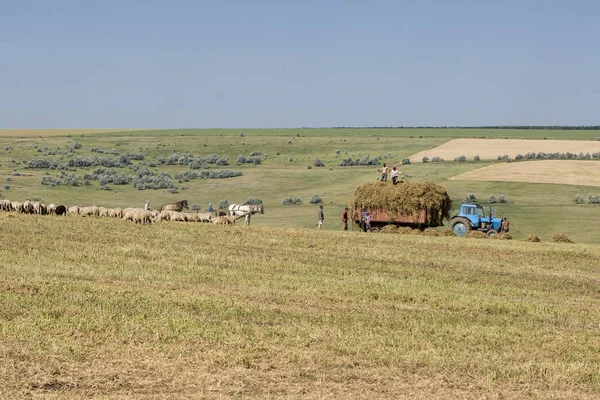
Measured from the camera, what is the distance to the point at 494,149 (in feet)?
338

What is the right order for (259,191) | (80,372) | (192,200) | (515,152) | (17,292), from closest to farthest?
(80,372) → (17,292) → (192,200) → (259,191) → (515,152)

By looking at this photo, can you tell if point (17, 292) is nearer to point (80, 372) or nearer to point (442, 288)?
point (80, 372)

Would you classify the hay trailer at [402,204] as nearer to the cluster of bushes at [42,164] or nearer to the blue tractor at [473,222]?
the blue tractor at [473,222]

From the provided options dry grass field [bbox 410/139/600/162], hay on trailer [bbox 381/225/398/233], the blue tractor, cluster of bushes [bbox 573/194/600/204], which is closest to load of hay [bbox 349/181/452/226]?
hay on trailer [bbox 381/225/398/233]

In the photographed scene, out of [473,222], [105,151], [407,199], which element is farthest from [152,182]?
[473,222]

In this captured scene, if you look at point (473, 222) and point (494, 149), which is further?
point (494, 149)

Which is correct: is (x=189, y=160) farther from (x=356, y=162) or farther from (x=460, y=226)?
(x=460, y=226)

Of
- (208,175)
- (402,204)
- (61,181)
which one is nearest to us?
(402,204)

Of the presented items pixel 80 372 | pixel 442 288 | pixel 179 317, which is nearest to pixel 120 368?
pixel 80 372

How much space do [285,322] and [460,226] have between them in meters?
24.3

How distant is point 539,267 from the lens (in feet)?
92.0

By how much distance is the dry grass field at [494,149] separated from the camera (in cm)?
9588

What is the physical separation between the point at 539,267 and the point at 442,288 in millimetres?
7278

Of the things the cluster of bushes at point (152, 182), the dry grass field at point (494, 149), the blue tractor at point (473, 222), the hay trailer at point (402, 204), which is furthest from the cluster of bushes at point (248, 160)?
the blue tractor at point (473, 222)
